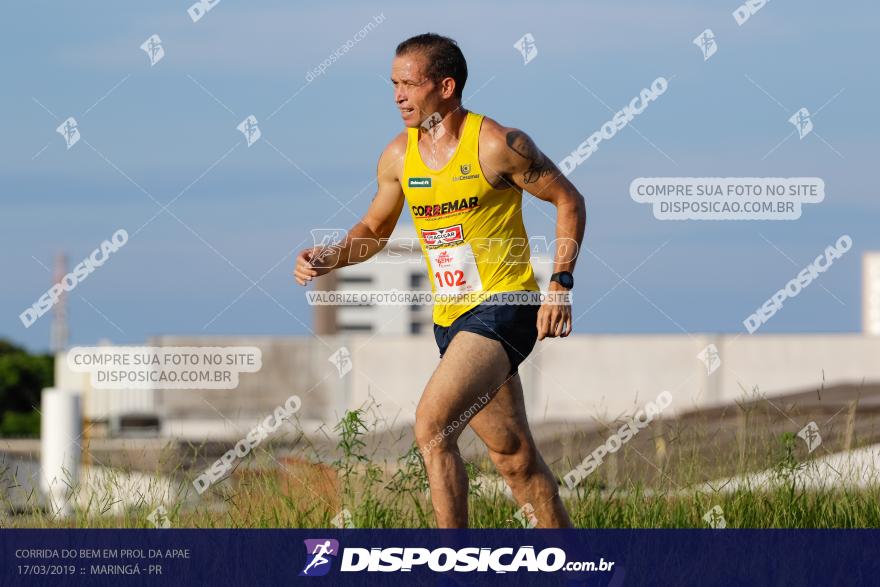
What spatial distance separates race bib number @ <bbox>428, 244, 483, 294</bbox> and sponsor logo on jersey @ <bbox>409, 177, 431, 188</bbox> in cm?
29

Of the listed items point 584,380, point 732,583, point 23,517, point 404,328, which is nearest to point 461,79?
point 732,583

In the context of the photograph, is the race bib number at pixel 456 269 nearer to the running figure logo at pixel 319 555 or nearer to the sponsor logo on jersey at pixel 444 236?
the sponsor logo on jersey at pixel 444 236

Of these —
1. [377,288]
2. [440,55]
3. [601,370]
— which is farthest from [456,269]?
[377,288]

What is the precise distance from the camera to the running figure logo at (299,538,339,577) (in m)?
5.81

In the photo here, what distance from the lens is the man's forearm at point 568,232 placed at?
18.8 feet

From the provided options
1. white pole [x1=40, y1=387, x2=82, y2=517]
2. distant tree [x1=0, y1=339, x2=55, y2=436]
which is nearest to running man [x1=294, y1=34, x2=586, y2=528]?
white pole [x1=40, y1=387, x2=82, y2=517]

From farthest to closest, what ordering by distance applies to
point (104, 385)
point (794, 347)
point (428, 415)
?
point (794, 347)
point (104, 385)
point (428, 415)

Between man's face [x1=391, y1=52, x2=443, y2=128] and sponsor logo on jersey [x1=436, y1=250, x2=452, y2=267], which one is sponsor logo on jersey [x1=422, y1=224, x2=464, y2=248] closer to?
sponsor logo on jersey [x1=436, y1=250, x2=452, y2=267]

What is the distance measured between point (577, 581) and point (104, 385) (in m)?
4.39

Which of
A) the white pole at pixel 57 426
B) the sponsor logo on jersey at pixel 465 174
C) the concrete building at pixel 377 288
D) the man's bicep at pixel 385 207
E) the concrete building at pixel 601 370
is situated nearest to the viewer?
the sponsor logo on jersey at pixel 465 174

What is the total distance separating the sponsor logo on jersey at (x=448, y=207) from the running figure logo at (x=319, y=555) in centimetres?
152

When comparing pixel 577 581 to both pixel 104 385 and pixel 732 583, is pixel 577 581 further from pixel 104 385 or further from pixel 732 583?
pixel 104 385

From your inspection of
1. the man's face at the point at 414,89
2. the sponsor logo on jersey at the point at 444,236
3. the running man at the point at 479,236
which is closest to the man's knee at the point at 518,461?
the running man at the point at 479,236

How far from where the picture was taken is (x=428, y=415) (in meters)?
5.54
